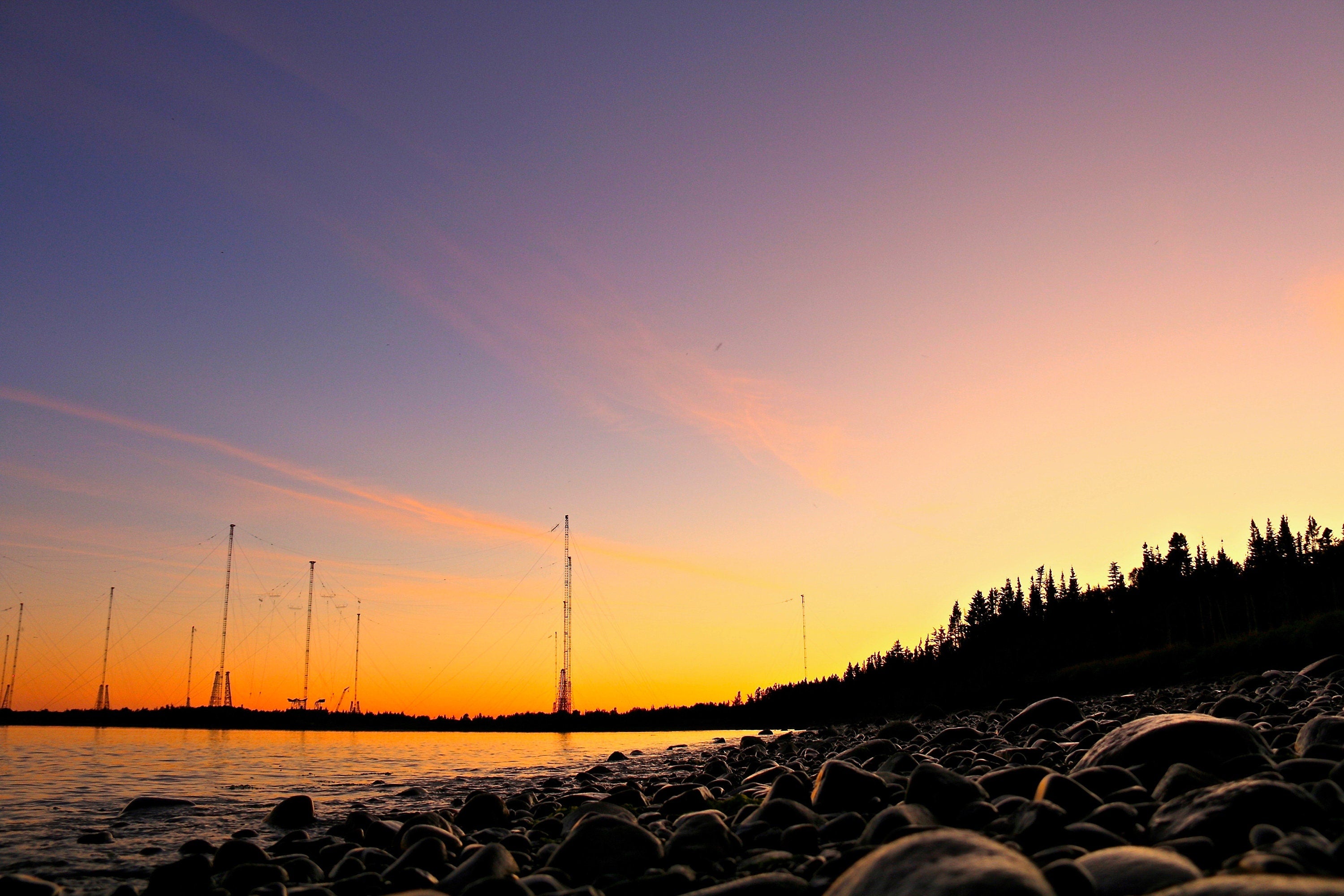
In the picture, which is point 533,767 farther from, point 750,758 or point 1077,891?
point 1077,891

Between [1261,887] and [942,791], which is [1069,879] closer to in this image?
[1261,887]

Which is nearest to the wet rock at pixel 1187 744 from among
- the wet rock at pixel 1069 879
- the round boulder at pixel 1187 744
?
the round boulder at pixel 1187 744

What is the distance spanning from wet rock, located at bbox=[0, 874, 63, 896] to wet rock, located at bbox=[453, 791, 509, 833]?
15.1ft

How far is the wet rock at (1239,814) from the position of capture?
15.0 ft

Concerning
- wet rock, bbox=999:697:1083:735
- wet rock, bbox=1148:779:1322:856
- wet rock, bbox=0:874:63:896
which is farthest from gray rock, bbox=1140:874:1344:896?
wet rock, bbox=999:697:1083:735

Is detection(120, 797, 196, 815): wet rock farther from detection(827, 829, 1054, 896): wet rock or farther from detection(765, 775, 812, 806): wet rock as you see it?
detection(827, 829, 1054, 896): wet rock

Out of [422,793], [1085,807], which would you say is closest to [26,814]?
[422,793]

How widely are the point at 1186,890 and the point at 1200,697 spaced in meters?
20.5

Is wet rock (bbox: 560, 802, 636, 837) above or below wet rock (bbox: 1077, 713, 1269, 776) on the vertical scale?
below

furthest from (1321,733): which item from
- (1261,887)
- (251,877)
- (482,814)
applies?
(251,877)

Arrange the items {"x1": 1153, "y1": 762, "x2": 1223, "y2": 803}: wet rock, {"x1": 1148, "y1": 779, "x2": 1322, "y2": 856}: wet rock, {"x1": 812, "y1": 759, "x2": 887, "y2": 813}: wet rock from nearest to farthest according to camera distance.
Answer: {"x1": 1148, "y1": 779, "x2": 1322, "y2": 856}: wet rock, {"x1": 1153, "y1": 762, "x2": 1223, "y2": 803}: wet rock, {"x1": 812, "y1": 759, "x2": 887, "y2": 813}: wet rock

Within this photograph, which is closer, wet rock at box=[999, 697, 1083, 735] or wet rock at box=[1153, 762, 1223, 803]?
wet rock at box=[1153, 762, 1223, 803]

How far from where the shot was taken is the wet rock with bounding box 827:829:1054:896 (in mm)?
3482

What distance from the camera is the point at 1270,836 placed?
13.5ft
